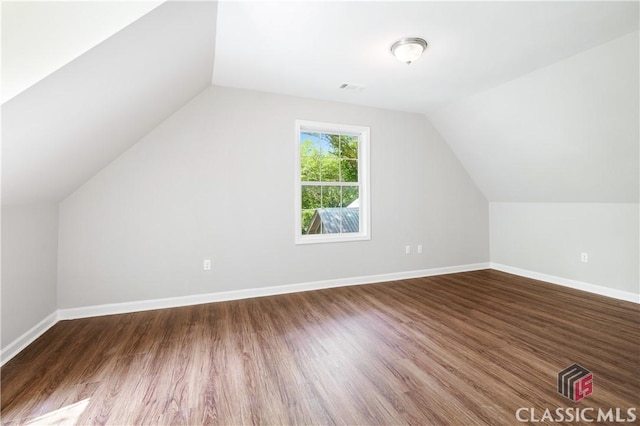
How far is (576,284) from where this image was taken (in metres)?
3.51

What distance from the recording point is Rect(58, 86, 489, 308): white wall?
276cm

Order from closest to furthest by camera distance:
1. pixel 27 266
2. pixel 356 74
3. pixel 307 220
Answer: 1. pixel 27 266
2. pixel 356 74
3. pixel 307 220

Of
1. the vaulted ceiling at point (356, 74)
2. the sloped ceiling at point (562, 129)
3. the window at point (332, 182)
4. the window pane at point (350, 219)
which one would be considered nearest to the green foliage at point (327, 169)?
the window at point (332, 182)

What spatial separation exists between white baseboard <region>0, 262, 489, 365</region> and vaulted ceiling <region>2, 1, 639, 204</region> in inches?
44.2

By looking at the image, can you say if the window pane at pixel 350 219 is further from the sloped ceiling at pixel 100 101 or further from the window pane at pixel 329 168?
the sloped ceiling at pixel 100 101

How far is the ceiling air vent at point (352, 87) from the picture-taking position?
3170mm

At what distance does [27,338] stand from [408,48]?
3.98m

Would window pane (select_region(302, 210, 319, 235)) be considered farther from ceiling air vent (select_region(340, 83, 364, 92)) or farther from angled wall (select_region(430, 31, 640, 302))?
angled wall (select_region(430, 31, 640, 302))

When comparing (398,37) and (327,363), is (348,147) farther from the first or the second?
(327,363)

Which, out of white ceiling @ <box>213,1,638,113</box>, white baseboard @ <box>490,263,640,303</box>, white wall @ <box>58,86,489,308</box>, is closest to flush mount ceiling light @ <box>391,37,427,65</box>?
white ceiling @ <box>213,1,638,113</box>

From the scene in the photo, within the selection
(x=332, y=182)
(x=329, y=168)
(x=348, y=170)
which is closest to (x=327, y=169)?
(x=329, y=168)

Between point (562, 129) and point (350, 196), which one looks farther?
point (350, 196)

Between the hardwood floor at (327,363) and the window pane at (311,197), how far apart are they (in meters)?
1.34

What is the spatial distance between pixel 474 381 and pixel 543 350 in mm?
811
